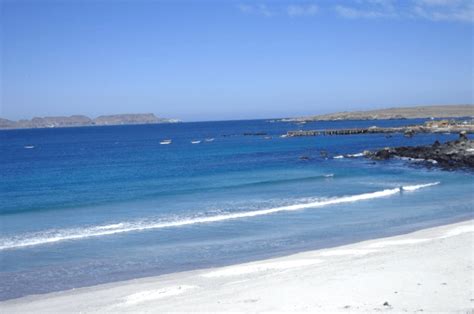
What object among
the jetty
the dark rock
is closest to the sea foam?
the dark rock

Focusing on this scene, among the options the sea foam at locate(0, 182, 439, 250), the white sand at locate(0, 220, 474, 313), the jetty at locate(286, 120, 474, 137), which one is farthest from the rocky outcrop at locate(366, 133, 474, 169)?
the jetty at locate(286, 120, 474, 137)

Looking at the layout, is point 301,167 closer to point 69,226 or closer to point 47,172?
point 47,172

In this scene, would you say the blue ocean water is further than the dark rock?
No

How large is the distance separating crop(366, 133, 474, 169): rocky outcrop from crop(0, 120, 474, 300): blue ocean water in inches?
113

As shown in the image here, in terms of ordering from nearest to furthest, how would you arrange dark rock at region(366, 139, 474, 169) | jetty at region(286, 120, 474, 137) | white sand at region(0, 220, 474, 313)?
1. white sand at region(0, 220, 474, 313)
2. dark rock at region(366, 139, 474, 169)
3. jetty at region(286, 120, 474, 137)

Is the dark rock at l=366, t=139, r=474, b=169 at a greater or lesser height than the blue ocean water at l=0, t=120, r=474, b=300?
greater

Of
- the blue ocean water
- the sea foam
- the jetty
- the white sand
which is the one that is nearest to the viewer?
the white sand

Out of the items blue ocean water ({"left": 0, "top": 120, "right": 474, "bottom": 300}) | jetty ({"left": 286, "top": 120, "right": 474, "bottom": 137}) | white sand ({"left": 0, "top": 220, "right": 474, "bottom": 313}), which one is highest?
jetty ({"left": 286, "top": 120, "right": 474, "bottom": 137})

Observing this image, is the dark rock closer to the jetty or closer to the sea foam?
the sea foam

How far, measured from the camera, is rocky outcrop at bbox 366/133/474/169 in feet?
141

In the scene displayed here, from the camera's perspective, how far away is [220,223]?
2247 cm

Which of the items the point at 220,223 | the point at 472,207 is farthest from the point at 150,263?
the point at 472,207

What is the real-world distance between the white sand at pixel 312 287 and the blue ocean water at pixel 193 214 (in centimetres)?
144

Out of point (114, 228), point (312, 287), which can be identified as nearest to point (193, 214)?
point (114, 228)
